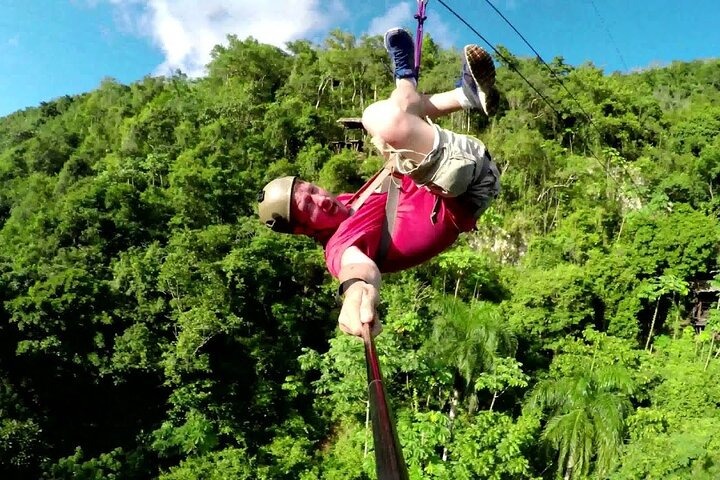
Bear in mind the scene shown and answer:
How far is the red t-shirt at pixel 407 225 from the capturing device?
133 centimetres

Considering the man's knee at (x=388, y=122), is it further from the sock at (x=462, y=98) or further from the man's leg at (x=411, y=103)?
the sock at (x=462, y=98)

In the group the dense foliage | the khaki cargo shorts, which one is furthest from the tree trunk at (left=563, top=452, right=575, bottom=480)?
the khaki cargo shorts

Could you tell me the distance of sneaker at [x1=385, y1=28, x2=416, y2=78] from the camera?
1.19m

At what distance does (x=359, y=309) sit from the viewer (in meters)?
0.99

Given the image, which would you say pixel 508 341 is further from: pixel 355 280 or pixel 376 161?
pixel 355 280

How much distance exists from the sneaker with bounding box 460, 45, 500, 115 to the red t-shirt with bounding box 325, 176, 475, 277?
22 cm

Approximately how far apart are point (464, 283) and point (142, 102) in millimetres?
20828

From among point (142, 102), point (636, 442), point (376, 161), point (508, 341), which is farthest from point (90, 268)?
point (142, 102)

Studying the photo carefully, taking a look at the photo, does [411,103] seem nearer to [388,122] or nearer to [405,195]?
[388,122]

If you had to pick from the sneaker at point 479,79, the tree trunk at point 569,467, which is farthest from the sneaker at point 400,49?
the tree trunk at point 569,467

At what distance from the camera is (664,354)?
39.7 feet

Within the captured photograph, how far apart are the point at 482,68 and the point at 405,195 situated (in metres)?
0.33

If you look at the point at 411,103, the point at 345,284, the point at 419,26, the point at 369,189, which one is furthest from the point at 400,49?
the point at 345,284

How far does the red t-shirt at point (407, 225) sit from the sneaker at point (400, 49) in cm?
27
